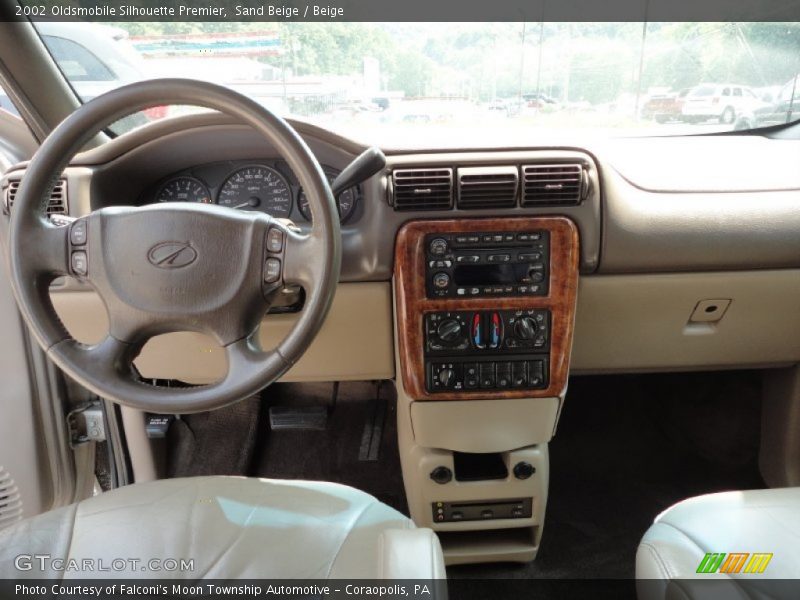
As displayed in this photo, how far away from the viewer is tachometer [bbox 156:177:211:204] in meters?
1.67

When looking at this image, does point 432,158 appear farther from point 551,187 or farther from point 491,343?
point 491,343

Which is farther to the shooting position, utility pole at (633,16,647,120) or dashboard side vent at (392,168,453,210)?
utility pole at (633,16,647,120)

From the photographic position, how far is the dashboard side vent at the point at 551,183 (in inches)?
58.4

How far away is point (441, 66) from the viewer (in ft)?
5.30

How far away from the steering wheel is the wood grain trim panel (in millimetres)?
476

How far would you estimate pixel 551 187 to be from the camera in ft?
4.90

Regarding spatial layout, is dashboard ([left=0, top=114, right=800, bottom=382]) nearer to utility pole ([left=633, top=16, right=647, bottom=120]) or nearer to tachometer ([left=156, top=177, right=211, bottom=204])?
tachometer ([left=156, top=177, right=211, bottom=204])

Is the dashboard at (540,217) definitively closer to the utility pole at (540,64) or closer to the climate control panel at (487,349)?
the climate control panel at (487,349)

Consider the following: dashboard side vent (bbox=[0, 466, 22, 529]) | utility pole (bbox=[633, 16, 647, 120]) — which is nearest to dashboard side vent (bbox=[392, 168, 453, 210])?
utility pole (bbox=[633, 16, 647, 120])

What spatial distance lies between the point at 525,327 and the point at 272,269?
73 cm

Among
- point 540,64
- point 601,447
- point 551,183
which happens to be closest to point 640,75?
point 540,64

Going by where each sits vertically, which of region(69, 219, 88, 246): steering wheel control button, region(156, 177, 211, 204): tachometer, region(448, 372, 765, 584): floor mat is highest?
region(69, 219, 88, 246): steering wheel control button

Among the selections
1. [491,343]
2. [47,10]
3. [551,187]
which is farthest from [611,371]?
[47,10]

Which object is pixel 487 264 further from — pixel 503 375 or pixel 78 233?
pixel 78 233
